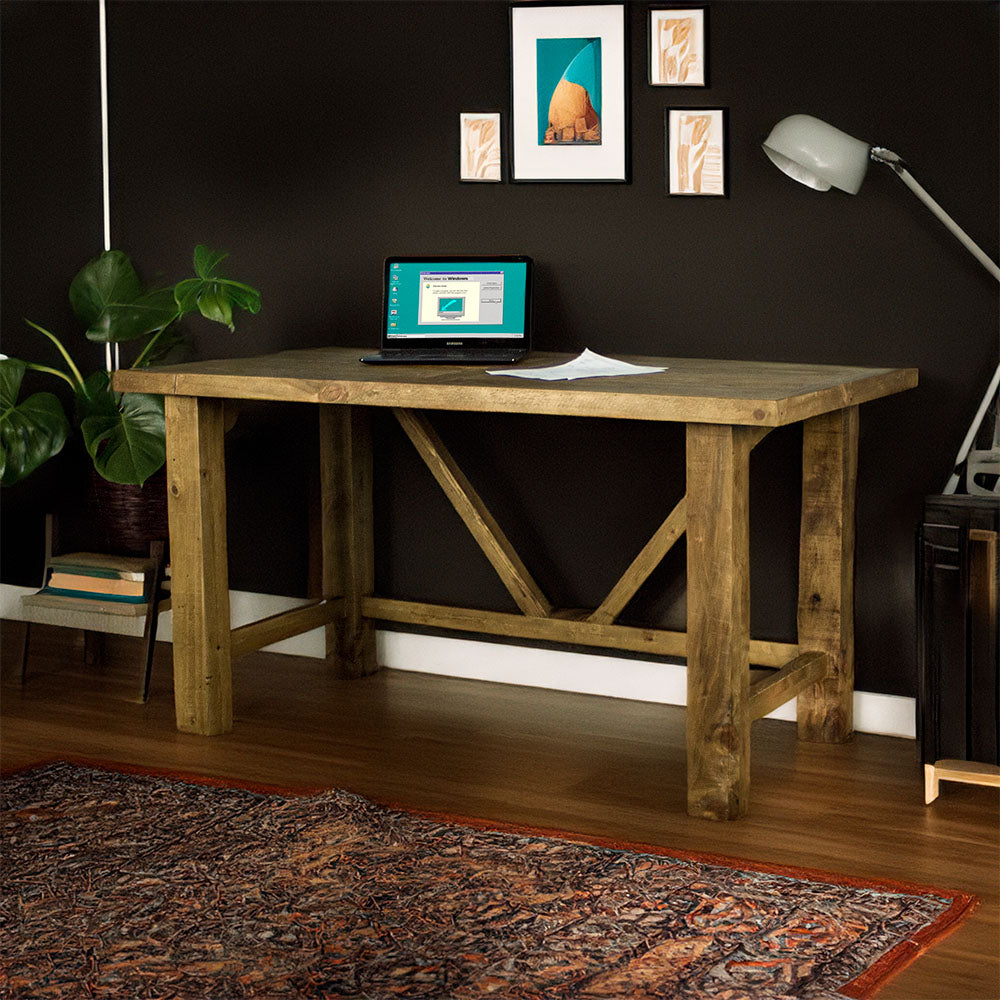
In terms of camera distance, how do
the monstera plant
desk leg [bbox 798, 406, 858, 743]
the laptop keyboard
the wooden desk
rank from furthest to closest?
the monstera plant < the laptop keyboard < desk leg [bbox 798, 406, 858, 743] < the wooden desk

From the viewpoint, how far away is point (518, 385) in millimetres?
3211

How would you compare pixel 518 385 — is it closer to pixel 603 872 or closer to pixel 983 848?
pixel 603 872

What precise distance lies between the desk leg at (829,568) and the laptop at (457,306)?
2.58 feet

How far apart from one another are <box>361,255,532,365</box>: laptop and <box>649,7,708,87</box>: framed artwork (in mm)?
573

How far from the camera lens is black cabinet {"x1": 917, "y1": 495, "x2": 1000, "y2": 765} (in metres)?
3.20

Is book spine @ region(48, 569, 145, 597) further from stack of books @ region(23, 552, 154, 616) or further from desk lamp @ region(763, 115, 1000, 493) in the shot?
desk lamp @ region(763, 115, 1000, 493)

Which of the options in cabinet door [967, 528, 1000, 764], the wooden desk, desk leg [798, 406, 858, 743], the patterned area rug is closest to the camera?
the patterned area rug

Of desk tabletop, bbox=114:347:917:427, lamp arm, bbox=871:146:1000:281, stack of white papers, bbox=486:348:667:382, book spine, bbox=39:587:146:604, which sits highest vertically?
lamp arm, bbox=871:146:1000:281

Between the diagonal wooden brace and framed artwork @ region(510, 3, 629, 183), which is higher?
framed artwork @ region(510, 3, 629, 183)

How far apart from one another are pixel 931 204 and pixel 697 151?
646 mm

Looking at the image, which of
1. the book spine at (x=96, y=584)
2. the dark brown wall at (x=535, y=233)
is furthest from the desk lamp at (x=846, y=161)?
the book spine at (x=96, y=584)

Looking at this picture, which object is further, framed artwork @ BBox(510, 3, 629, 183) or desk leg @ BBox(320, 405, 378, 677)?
desk leg @ BBox(320, 405, 378, 677)

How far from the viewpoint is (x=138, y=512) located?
14.0 ft

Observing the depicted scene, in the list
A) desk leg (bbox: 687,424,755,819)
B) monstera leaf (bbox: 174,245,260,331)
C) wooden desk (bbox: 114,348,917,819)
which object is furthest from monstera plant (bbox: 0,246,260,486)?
desk leg (bbox: 687,424,755,819)
